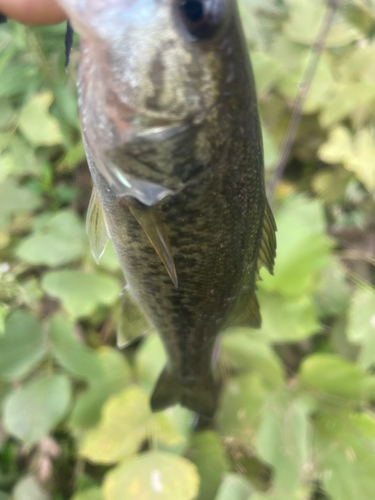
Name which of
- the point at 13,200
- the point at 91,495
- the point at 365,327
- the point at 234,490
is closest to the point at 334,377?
the point at 365,327

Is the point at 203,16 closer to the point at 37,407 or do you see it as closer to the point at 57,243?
the point at 57,243

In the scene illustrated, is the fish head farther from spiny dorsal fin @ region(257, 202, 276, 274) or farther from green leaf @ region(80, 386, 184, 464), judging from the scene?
green leaf @ region(80, 386, 184, 464)

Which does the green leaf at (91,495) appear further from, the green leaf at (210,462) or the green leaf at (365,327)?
the green leaf at (365,327)

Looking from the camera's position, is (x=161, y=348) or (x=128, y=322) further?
(x=161, y=348)

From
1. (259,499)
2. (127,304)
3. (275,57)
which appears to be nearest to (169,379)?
(127,304)

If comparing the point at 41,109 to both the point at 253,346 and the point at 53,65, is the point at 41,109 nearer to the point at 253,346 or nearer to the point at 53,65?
the point at 53,65

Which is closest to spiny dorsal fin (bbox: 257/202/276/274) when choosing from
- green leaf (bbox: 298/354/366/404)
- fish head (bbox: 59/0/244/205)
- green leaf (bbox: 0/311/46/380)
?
fish head (bbox: 59/0/244/205)
